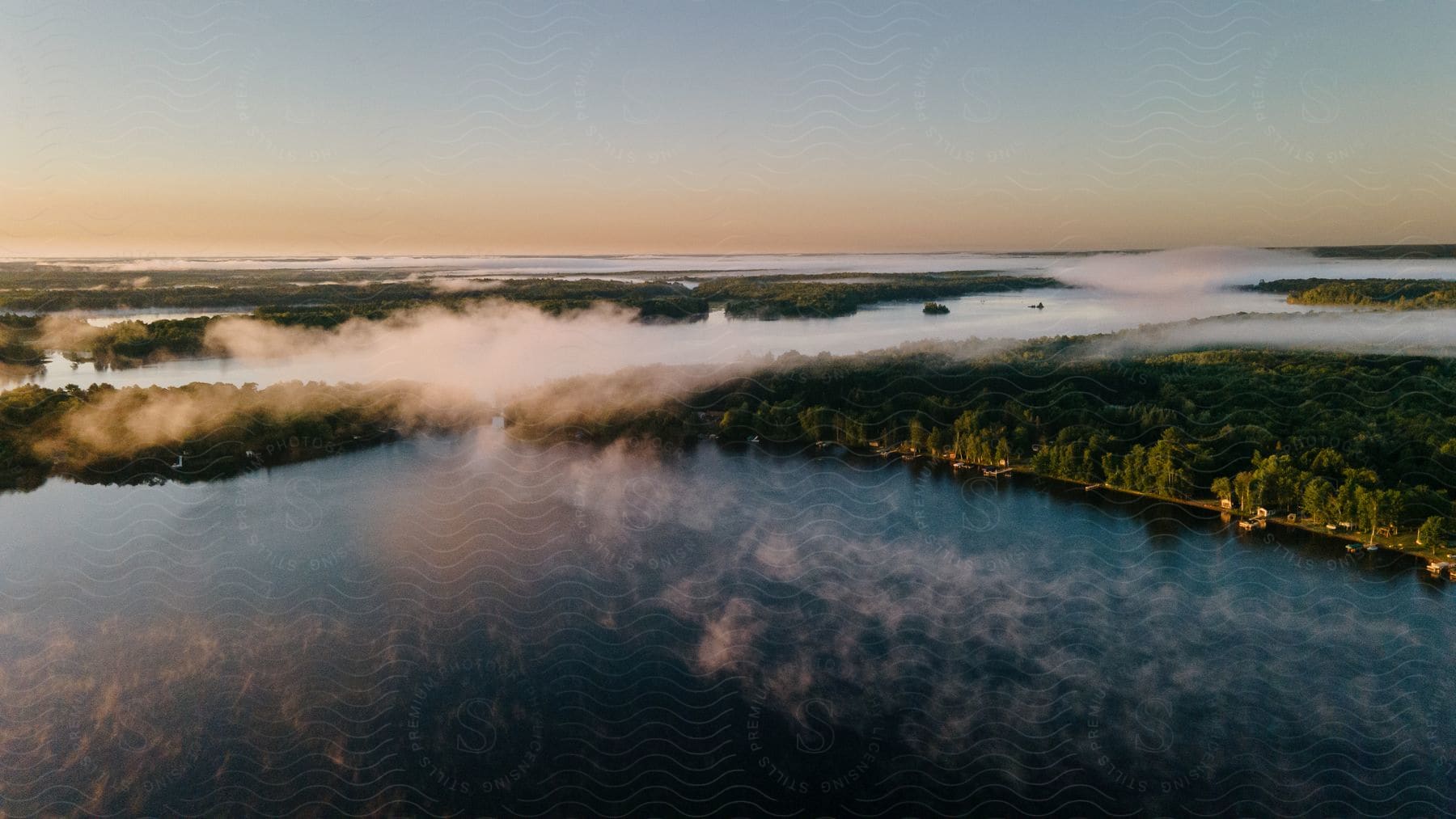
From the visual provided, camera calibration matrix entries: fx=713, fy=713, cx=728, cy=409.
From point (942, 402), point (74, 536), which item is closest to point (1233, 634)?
point (942, 402)

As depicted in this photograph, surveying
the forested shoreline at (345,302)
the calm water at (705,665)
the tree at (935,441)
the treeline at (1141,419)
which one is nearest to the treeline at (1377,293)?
the treeline at (1141,419)

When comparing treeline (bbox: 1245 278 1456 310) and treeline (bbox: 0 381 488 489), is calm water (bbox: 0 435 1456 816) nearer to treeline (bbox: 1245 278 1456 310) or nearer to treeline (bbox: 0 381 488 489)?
treeline (bbox: 0 381 488 489)

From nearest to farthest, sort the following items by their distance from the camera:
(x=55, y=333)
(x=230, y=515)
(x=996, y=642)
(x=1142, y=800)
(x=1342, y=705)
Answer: (x=1142, y=800) < (x=1342, y=705) < (x=996, y=642) < (x=230, y=515) < (x=55, y=333)

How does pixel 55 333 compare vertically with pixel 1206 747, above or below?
above

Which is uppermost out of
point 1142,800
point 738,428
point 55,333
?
point 55,333

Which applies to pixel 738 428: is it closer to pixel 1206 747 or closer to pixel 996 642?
pixel 996 642

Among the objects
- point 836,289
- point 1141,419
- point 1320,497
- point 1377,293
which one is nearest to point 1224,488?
point 1320,497

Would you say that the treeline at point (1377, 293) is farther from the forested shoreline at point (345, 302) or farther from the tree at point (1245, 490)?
the forested shoreline at point (345, 302)
